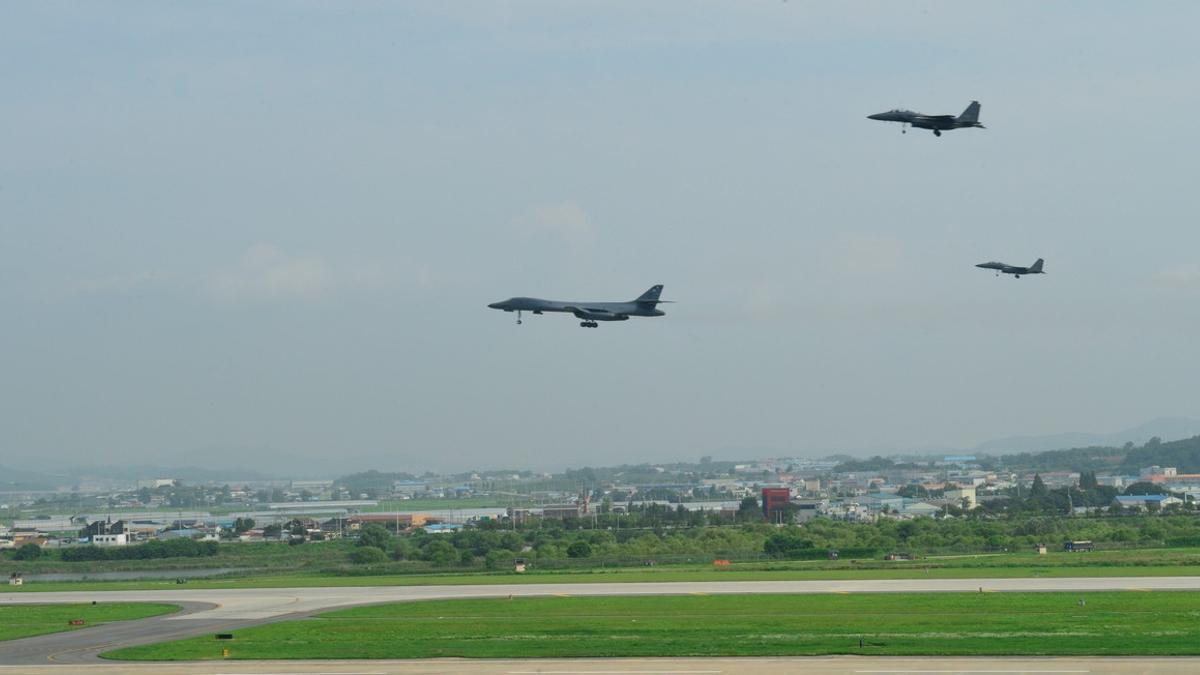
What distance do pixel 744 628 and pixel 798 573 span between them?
32.9 meters

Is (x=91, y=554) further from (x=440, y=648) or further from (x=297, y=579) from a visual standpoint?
(x=440, y=648)

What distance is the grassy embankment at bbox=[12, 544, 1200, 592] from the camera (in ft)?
259

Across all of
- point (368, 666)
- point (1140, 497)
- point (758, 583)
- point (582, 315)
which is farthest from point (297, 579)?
point (1140, 497)

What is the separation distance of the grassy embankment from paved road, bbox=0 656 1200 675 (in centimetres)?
3589

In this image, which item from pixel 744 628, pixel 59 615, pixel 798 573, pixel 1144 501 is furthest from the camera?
pixel 1144 501

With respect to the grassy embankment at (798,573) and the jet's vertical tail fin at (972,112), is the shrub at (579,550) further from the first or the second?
the jet's vertical tail fin at (972,112)

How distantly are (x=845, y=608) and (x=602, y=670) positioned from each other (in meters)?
20.6

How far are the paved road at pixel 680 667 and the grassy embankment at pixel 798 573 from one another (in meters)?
35.9

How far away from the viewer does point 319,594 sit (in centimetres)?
7744

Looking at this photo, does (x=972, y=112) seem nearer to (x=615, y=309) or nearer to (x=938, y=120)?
(x=938, y=120)

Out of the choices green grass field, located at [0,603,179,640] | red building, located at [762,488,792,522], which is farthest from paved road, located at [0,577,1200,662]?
red building, located at [762,488,792,522]

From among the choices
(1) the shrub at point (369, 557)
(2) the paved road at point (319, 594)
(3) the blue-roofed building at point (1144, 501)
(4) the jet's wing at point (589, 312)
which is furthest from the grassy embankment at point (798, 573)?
(3) the blue-roofed building at point (1144, 501)

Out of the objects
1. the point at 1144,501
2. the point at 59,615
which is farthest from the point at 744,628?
the point at 1144,501

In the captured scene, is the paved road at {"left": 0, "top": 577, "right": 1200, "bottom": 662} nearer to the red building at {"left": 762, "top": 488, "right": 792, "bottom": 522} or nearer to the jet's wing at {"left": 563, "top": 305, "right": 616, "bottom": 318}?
the jet's wing at {"left": 563, "top": 305, "right": 616, "bottom": 318}
